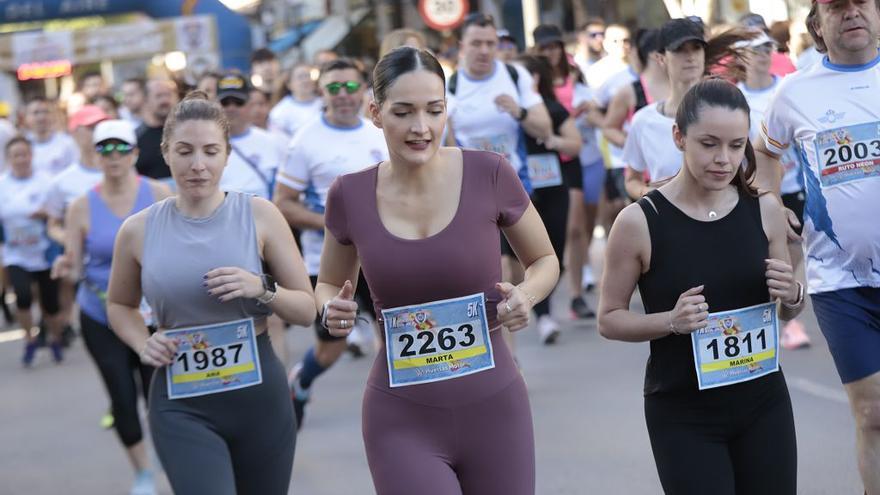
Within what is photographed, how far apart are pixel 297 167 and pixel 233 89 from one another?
1.00m

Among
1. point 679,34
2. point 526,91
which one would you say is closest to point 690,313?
point 679,34

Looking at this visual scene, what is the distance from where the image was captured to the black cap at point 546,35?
37.6 feet

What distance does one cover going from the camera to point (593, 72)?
527 inches

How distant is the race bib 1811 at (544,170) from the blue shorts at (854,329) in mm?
4546

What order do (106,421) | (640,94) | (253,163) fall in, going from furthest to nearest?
(106,421) < (640,94) < (253,163)

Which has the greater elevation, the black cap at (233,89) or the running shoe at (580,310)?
the black cap at (233,89)

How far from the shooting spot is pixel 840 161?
5.14 metres

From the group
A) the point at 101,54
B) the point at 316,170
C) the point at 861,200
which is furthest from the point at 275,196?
the point at 101,54

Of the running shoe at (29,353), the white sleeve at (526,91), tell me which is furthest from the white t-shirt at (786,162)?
the running shoe at (29,353)

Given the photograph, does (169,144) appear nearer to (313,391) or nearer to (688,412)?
(688,412)

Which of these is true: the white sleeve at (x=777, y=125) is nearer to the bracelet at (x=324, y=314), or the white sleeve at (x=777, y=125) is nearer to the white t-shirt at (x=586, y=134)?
the bracelet at (x=324, y=314)

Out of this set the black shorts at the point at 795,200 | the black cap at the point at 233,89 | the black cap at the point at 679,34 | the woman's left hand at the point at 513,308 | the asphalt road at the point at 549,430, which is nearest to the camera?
the woman's left hand at the point at 513,308

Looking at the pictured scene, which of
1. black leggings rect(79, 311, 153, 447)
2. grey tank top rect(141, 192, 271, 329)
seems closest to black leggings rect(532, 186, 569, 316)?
black leggings rect(79, 311, 153, 447)

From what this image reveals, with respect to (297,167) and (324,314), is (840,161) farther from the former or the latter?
(297,167)
